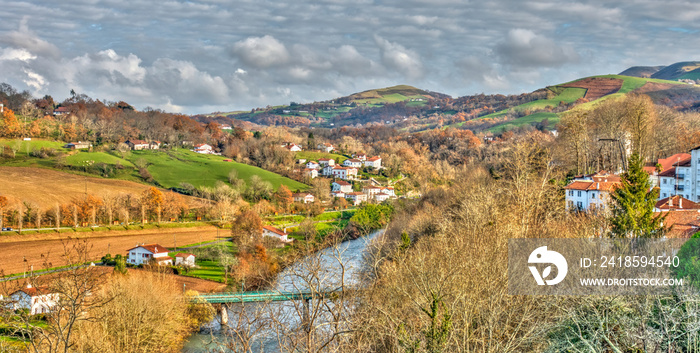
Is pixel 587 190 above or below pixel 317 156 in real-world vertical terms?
below

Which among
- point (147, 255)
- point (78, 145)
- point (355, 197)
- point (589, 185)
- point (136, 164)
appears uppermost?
point (78, 145)

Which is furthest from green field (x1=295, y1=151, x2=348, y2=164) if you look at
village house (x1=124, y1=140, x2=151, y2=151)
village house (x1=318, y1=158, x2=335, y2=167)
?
village house (x1=124, y1=140, x2=151, y2=151)

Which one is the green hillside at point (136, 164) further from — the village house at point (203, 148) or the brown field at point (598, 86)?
the brown field at point (598, 86)

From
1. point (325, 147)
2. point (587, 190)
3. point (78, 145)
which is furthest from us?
point (325, 147)

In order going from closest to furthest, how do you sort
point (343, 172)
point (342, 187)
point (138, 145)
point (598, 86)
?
point (342, 187), point (138, 145), point (343, 172), point (598, 86)

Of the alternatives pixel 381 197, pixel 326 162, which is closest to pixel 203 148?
pixel 326 162

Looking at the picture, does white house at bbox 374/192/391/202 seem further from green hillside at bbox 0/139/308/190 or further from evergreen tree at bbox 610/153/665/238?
evergreen tree at bbox 610/153/665/238

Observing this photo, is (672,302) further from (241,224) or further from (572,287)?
(241,224)

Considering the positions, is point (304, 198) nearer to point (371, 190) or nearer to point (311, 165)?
point (371, 190)
